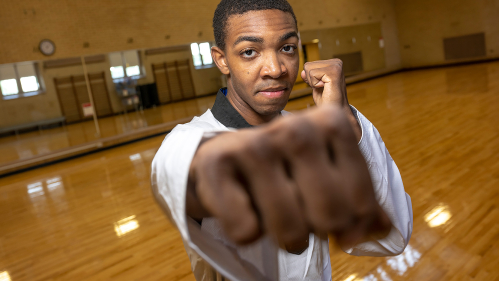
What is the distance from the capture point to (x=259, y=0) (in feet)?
2.86

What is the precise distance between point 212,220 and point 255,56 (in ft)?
1.33

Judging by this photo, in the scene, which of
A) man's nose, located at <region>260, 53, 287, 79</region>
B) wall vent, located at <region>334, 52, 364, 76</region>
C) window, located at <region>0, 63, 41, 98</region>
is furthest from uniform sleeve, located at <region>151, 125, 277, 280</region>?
wall vent, located at <region>334, 52, 364, 76</region>

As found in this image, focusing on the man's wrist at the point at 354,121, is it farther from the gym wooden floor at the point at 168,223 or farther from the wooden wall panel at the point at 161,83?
the wooden wall panel at the point at 161,83

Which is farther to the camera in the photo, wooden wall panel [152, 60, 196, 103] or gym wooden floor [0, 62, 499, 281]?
wooden wall panel [152, 60, 196, 103]

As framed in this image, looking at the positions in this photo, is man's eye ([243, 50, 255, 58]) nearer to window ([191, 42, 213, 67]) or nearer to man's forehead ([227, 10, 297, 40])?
man's forehead ([227, 10, 297, 40])

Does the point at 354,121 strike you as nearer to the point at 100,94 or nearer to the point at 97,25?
the point at 100,94

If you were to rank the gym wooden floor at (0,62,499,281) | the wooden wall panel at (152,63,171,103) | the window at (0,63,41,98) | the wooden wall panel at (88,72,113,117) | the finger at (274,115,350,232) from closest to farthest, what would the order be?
A: the finger at (274,115,350,232) < the gym wooden floor at (0,62,499,281) < the window at (0,63,41,98) < the wooden wall panel at (88,72,113,117) < the wooden wall panel at (152,63,171,103)

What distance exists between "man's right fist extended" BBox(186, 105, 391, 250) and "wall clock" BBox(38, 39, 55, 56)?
409 inches

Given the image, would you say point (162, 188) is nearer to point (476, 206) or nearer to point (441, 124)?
point (476, 206)

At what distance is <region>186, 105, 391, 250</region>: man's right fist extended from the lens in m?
0.34

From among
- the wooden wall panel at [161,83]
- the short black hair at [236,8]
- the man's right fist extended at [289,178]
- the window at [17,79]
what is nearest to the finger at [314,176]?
the man's right fist extended at [289,178]

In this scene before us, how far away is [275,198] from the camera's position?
0.36 meters

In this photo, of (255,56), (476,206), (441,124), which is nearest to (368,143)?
(255,56)

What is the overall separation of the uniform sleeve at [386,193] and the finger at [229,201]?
512mm
